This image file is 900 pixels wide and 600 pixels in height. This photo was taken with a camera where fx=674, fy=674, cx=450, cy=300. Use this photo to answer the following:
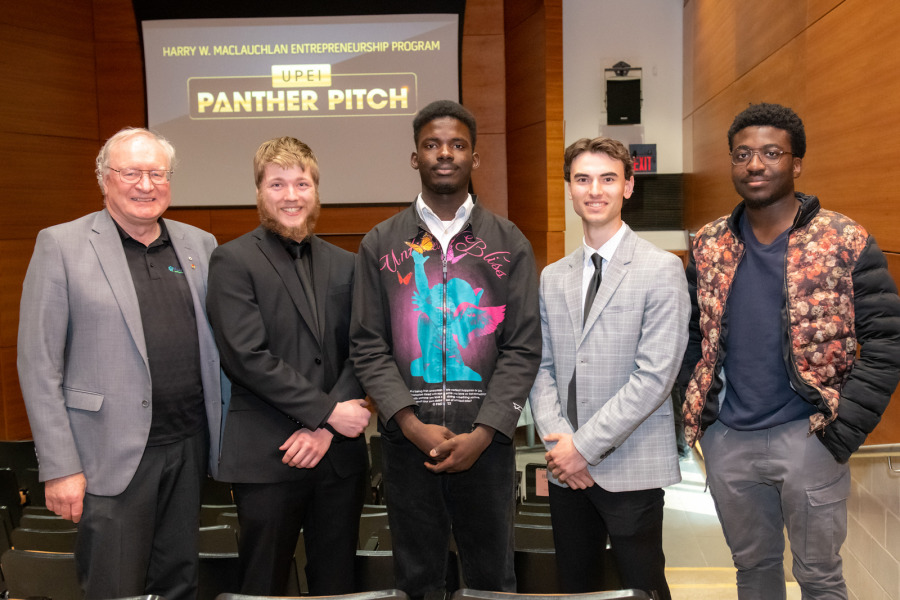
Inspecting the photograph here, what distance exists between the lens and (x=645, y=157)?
24.7 ft

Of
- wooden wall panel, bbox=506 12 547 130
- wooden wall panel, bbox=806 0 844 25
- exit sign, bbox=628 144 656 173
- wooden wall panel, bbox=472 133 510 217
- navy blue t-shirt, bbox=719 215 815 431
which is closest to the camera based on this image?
navy blue t-shirt, bbox=719 215 815 431

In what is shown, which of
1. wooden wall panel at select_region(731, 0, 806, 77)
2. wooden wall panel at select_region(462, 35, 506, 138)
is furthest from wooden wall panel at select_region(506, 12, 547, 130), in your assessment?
wooden wall panel at select_region(731, 0, 806, 77)

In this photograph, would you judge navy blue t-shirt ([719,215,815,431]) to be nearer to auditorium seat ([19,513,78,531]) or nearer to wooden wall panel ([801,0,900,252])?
wooden wall panel ([801,0,900,252])

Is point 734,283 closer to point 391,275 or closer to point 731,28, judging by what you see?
point 391,275

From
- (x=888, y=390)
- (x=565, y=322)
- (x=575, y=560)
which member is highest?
(x=565, y=322)

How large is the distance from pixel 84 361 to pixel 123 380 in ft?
0.43

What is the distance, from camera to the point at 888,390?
6.00 feet

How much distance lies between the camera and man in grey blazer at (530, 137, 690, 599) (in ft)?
6.38

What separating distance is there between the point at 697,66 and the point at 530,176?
1.98 meters

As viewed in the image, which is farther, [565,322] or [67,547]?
[67,547]

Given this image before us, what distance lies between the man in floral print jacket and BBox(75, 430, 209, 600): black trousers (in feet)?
5.24

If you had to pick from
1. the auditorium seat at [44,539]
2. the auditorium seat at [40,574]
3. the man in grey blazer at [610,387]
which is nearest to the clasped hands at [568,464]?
the man in grey blazer at [610,387]

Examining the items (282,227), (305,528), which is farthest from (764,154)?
(305,528)

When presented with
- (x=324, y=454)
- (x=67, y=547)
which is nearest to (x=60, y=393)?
(x=324, y=454)
